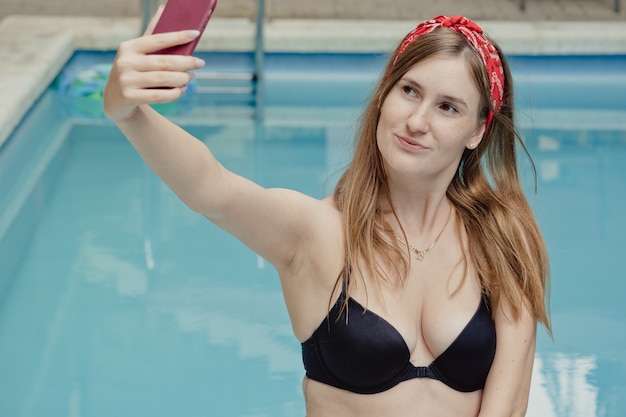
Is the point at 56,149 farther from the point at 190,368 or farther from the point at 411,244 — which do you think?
the point at 411,244

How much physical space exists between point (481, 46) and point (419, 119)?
0.22 meters

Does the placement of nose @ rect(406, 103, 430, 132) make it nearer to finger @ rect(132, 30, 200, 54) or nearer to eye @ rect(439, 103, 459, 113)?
eye @ rect(439, 103, 459, 113)

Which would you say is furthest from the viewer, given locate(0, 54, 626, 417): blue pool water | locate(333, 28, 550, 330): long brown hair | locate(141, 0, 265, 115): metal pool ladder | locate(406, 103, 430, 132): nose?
locate(141, 0, 265, 115): metal pool ladder

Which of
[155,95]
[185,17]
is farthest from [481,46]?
[155,95]

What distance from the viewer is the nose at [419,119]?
220 cm

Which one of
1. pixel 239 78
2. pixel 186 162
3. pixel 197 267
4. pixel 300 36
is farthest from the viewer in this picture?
pixel 300 36

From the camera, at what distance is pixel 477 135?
2387 millimetres

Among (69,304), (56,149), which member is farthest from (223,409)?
(56,149)

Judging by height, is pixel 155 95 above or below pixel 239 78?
above

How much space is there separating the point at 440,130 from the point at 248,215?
0.42 m

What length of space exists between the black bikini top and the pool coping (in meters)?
5.99

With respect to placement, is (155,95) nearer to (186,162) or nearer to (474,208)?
(186,162)

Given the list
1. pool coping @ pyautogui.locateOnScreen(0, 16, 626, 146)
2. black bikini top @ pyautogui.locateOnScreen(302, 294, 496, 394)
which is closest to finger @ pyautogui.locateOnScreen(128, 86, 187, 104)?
black bikini top @ pyautogui.locateOnScreen(302, 294, 496, 394)

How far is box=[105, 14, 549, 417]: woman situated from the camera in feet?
7.40
